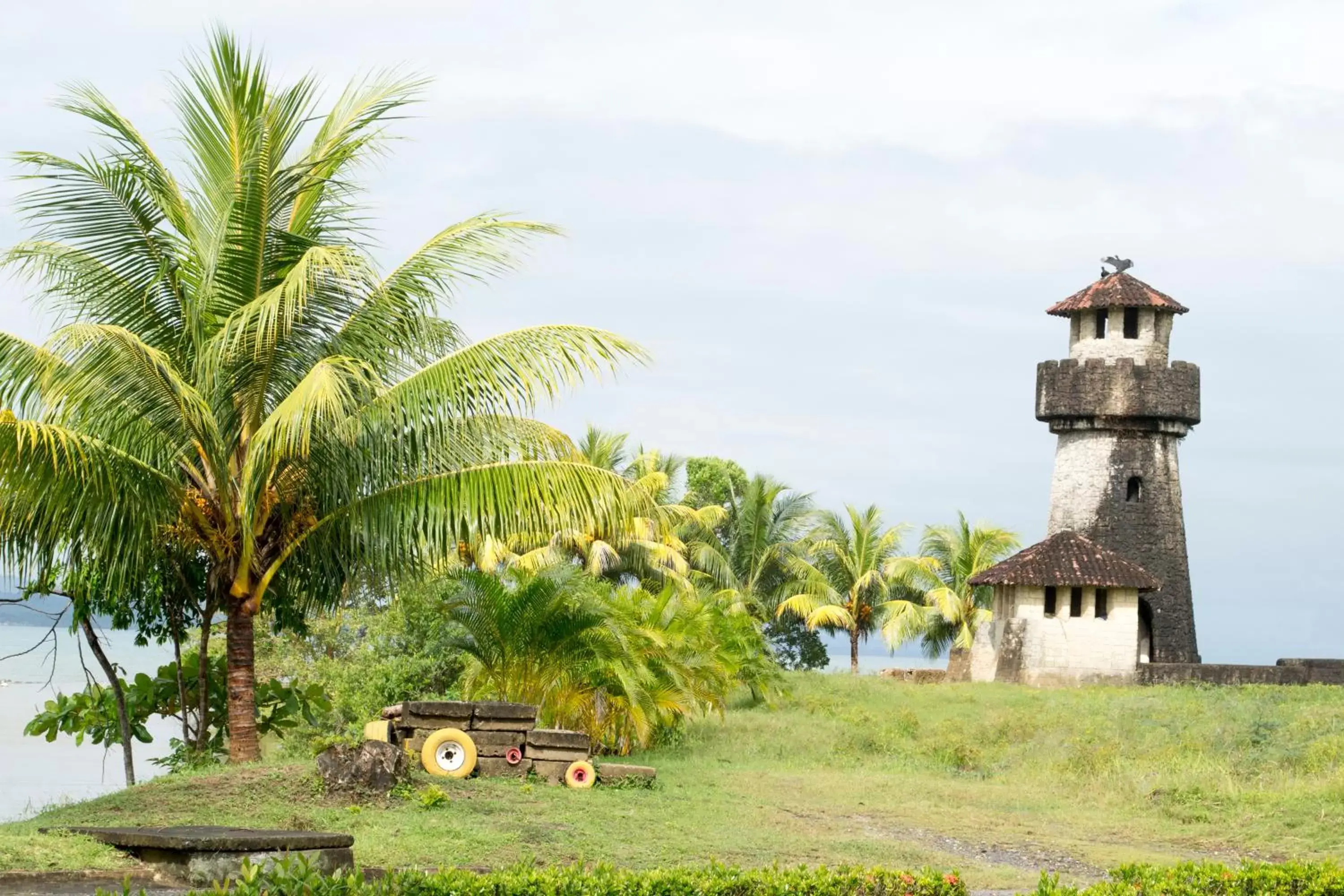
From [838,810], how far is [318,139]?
9.23 m

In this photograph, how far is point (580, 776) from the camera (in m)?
Answer: 15.9

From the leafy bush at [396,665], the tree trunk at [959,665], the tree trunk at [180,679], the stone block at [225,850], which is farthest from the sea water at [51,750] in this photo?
the tree trunk at [959,665]

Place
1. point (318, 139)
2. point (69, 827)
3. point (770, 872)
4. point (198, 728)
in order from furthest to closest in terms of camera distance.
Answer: point (198, 728) < point (318, 139) < point (69, 827) < point (770, 872)

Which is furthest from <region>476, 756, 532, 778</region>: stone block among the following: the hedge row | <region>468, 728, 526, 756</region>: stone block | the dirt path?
the hedge row

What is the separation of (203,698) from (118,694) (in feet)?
3.33

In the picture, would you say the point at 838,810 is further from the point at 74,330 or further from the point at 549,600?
the point at 74,330

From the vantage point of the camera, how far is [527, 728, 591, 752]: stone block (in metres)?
16.2

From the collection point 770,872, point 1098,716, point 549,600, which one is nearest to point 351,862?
point 770,872

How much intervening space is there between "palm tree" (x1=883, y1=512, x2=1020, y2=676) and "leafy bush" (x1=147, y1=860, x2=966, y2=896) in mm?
33458

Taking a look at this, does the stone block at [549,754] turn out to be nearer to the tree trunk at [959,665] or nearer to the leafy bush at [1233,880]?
the leafy bush at [1233,880]

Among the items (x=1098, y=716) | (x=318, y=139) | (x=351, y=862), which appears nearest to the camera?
(x=351, y=862)

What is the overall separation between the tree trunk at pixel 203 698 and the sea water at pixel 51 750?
2.44 ft

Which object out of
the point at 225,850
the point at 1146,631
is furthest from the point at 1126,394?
the point at 225,850

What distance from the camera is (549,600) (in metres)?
18.6
